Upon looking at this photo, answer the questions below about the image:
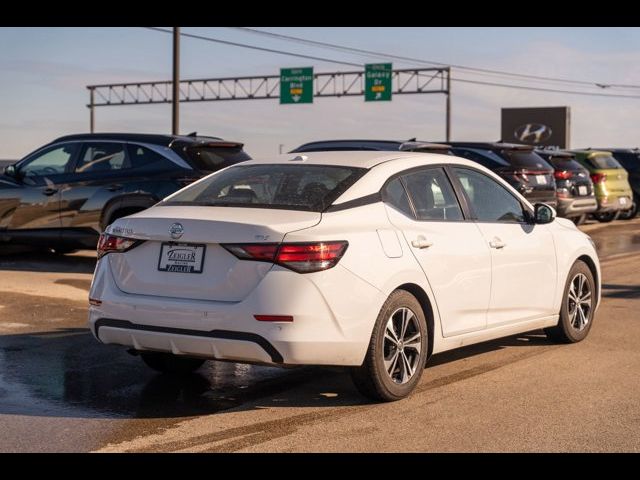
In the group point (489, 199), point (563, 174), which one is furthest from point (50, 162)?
point (563, 174)

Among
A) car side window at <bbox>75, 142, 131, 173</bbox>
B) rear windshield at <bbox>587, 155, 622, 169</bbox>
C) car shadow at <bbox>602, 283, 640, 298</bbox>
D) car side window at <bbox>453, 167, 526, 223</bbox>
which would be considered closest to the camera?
car side window at <bbox>453, 167, 526, 223</bbox>

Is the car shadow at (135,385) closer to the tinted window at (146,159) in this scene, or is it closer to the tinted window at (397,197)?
the tinted window at (397,197)

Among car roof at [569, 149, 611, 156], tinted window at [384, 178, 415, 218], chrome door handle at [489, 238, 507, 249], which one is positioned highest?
car roof at [569, 149, 611, 156]

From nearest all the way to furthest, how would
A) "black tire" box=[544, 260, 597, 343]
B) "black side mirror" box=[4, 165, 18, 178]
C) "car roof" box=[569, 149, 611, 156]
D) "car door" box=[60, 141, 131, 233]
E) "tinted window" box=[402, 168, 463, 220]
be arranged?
"tinted window" box=[402, 168, 463, 220], "black tire" box=[544, 260, 597, 343], "car door" box=[60, 141, 131, 233], "black side mirror" box=[4, 165, 18, 178], "car roof" box=[569, 149, 611, 156]

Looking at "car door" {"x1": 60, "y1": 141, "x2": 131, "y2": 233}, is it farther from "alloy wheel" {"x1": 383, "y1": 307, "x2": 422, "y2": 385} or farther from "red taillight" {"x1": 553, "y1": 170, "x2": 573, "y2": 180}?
"red taillight" {"x1": 553, "y1": 170, "x2": 573, "y2": 180}

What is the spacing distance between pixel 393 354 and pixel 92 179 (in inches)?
326

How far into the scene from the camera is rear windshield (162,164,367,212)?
6.94 m

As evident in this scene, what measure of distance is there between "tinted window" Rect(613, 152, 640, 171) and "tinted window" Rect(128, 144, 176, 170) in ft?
55.4

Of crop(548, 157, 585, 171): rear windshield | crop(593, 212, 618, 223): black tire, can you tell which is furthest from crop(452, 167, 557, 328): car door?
crop(593, 212, 618, 223): black tire

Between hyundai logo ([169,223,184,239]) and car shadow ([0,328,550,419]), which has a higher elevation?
hyundai logo ([169,223,184,239])

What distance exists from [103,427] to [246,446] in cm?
94

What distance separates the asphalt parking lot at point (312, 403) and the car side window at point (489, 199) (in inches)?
42.9

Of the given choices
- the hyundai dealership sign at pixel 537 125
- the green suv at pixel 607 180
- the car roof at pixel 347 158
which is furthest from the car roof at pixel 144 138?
the hyundai dealership sign at pixel 537 125

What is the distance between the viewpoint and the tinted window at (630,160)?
2772 cm
